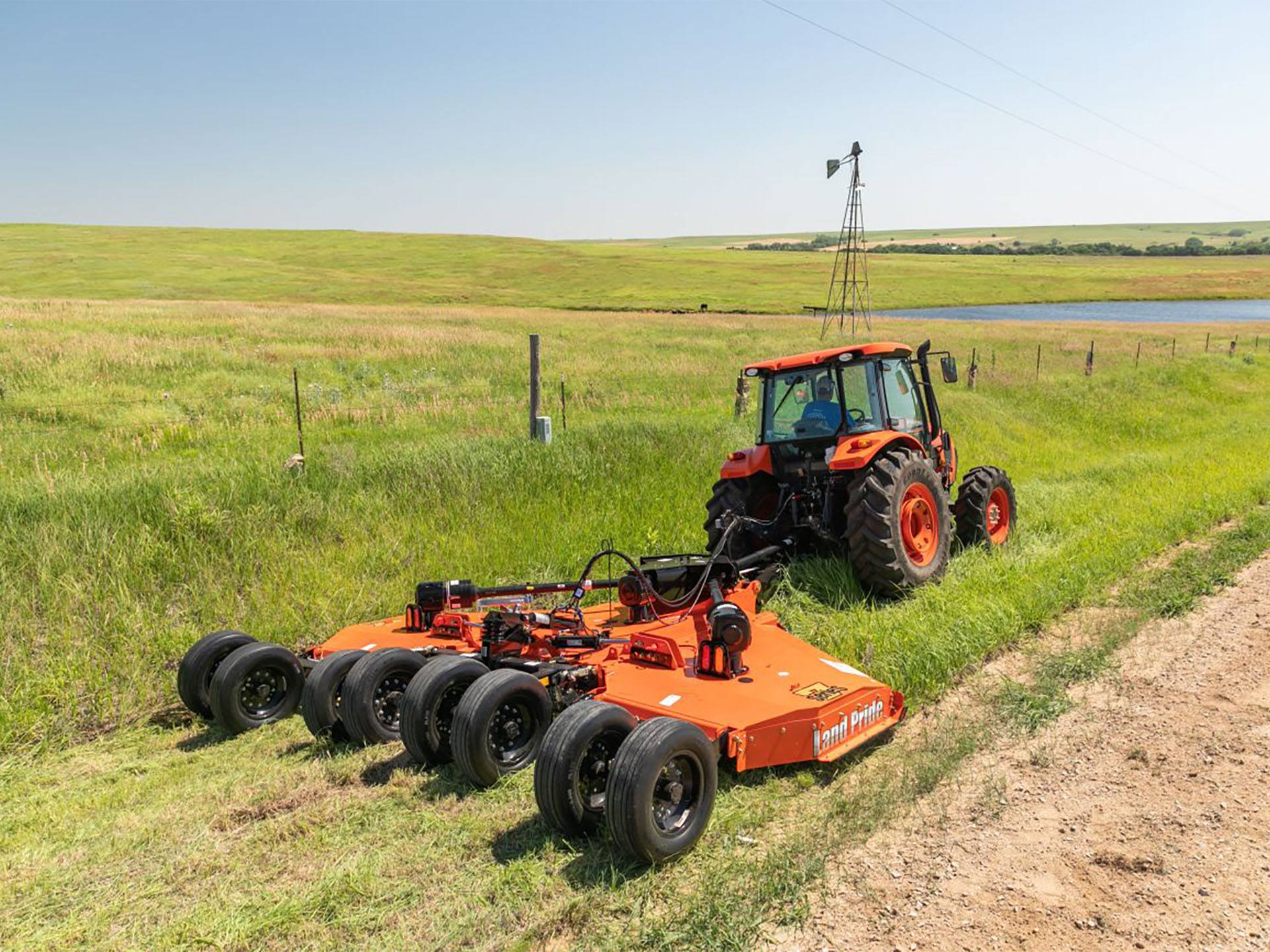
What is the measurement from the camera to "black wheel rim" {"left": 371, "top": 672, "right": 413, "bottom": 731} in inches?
206

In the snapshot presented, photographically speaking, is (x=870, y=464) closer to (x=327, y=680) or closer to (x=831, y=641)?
(x=831, y=641)

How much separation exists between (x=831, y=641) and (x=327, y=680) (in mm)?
3337

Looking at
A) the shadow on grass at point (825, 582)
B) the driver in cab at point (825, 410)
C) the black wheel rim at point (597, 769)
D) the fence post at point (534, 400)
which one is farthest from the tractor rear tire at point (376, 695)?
the fence post at point (534, 400)

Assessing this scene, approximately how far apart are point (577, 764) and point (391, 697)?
1776mm

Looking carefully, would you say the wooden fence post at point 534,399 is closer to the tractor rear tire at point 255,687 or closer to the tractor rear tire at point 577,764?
the tractor rear tire at point 255,687

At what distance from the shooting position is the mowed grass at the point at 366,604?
12.0 feet

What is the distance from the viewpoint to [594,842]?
159 inches

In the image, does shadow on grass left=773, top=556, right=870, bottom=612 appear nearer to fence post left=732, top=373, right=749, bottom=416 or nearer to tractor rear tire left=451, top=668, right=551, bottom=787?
tractor rear tire left=451, top=668, right=551, bottom=787

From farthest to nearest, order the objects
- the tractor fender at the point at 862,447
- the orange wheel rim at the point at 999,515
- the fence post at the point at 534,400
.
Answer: the fence post at the point at 534,400 → the orange wheel rim at the point at 999,515 → the tractor fender at the point at 862,447

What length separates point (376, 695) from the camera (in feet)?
17.1

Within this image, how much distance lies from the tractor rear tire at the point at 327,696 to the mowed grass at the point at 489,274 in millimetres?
46617

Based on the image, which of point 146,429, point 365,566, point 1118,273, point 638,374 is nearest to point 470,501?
point 365,566

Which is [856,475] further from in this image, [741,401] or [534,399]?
[741,401]

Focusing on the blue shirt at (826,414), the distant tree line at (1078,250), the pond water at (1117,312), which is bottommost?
the pond water at (1117,312)
